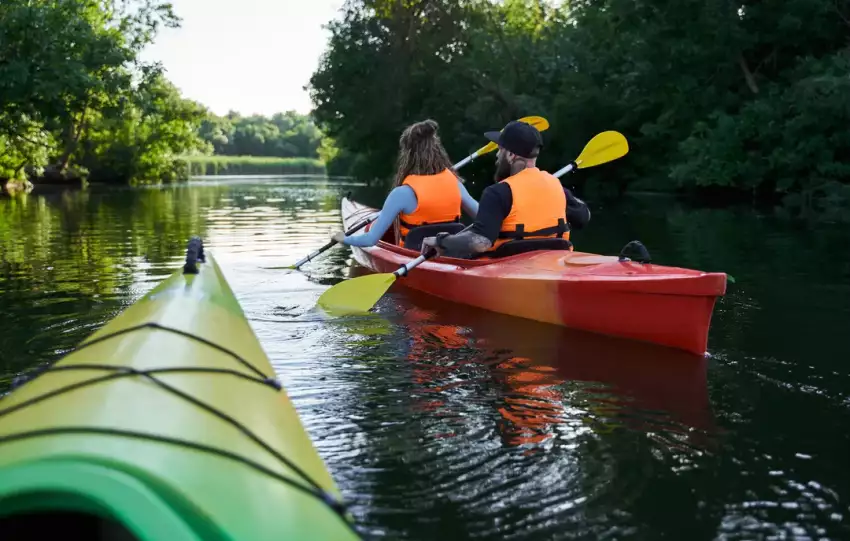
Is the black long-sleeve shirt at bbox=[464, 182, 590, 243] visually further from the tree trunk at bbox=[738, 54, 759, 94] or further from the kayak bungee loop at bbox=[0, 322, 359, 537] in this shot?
the tree trunk at bbox=[738, 54, 759, 94]

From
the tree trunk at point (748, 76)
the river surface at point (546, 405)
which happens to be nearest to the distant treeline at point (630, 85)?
the tree trunk at point (748, 76)

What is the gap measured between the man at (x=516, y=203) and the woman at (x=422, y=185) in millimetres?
1157

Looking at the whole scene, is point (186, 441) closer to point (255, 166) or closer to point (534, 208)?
point (534, 208)

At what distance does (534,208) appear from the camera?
19.8 ft

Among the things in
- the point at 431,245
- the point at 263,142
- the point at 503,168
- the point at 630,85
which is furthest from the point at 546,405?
the point at 263,142

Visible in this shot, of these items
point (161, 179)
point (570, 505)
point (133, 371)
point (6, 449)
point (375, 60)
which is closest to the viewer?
point (6, 449)

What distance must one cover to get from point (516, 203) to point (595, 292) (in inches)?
36.4

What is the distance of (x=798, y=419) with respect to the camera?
390 cm

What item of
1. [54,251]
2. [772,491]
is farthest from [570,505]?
[54,251]

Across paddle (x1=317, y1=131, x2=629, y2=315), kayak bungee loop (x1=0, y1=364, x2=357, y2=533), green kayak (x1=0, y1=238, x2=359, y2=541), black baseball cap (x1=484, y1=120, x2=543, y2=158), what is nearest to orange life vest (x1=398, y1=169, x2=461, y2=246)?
paddle (x1=317, y1=131, x2=629, y2=315)

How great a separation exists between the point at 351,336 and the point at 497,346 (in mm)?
1012

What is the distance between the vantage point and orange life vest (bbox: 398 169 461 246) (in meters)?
7.38

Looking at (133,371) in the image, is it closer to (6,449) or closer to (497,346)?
(6,449)

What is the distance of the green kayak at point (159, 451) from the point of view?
1640 mm
